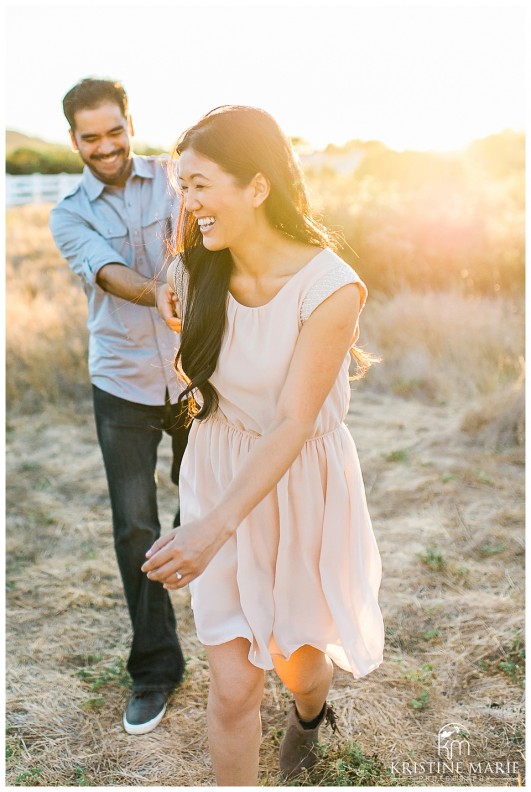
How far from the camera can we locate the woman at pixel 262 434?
6.81ft

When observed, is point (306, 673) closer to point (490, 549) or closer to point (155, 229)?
point (155, 229)

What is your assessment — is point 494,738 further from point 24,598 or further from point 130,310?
point 24,598

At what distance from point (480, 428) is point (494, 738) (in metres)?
3.33

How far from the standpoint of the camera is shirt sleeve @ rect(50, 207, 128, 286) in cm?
293

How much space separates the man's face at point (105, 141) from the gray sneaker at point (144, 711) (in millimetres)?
1960

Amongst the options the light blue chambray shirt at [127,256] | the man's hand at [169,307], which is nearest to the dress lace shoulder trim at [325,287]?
the man's hand at [169,307]

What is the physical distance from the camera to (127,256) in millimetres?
3090

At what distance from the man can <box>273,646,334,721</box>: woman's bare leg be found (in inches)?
31.3

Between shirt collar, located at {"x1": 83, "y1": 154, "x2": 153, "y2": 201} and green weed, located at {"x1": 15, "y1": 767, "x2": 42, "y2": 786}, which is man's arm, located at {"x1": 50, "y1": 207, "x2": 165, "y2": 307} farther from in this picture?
green weed, located at {"x1": 15, "y1": 767, "x2": 42, "y2": 786}

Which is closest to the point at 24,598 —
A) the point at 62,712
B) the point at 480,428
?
the point at 62,712

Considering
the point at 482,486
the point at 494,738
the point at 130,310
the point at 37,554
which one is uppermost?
the point at 130,310

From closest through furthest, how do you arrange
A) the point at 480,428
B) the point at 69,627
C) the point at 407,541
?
the point at 69,627 → the point at 407,541 → the point at 480,428

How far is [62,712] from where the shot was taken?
3145mm

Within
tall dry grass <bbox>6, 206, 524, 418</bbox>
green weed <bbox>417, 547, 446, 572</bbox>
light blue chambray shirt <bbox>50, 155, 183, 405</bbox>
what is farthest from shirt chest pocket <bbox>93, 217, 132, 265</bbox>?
tall dry grass <bbox>6, 206, 524, 418</bbox>
